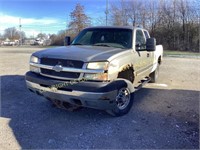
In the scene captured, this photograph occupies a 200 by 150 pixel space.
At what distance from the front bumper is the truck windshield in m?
1.40

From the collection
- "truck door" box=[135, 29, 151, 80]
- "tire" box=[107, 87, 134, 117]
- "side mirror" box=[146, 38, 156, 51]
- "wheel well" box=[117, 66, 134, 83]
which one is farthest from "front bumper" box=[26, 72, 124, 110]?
"side mirror" box=[146, 38, 156, 51]

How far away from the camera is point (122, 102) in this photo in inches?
197

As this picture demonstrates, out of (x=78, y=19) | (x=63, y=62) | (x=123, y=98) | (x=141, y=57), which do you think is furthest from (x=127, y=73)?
(x=78, y=19)

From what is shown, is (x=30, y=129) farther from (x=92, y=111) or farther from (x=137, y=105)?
(x=137, y=105)

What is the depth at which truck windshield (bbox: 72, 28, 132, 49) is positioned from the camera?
572 cm

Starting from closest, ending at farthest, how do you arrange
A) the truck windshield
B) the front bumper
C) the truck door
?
the front bumper < the truck windshield < the truck door

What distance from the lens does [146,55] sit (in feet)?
21.5

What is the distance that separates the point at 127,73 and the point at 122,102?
0.70 meters

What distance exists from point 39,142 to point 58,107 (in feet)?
5.04

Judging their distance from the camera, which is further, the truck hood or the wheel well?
the wheel well

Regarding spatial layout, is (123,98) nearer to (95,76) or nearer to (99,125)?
(99,125)

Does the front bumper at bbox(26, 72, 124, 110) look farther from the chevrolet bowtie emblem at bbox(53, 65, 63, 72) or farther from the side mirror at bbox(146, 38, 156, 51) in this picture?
the side mirror at bbox(146, 38, 156, 51)

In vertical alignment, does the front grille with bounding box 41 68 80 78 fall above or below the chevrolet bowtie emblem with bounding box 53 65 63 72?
below

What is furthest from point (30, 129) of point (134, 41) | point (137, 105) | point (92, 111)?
point (134, 41)
